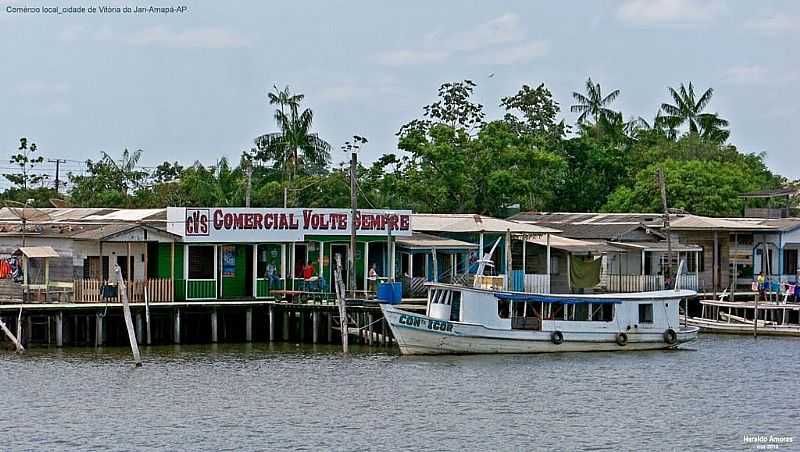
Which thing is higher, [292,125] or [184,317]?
[292,125]

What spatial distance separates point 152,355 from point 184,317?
3.75 metres

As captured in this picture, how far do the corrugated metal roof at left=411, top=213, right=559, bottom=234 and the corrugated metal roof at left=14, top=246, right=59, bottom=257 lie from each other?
47.0 ft

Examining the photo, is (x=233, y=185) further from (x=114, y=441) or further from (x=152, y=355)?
(x=114, y=441)

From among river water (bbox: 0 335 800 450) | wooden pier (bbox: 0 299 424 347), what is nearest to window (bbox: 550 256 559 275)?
river water (bbox: 0 335 800 450)

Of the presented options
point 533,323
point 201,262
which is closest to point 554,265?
point 533,323

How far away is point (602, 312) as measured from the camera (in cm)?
4781

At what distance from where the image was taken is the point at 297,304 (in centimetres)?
4941

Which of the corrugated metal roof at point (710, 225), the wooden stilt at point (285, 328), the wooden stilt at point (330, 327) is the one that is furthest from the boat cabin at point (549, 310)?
the corrugated metal roof at point (710, 225)

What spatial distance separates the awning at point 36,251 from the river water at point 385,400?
3419mm

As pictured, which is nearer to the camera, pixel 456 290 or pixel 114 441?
pixel 114 441

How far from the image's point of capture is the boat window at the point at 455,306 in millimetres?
45344

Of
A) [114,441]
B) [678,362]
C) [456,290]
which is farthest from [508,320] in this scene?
[114,441]

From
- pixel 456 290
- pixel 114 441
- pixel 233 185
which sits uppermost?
pixel 233 185

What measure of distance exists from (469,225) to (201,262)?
11.5 meters
